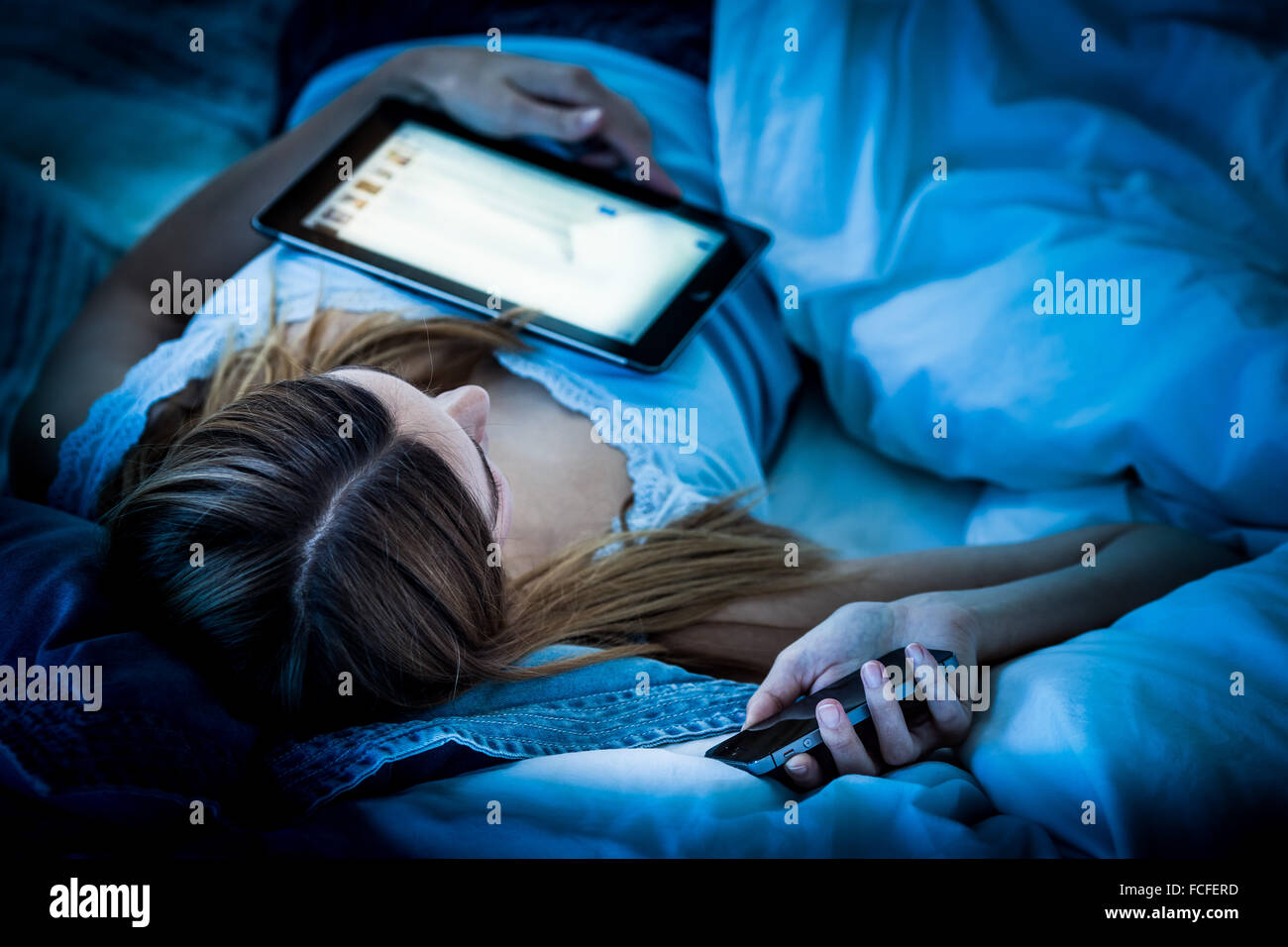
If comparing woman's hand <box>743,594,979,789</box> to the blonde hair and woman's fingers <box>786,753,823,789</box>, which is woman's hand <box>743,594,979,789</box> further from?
the blonde hair

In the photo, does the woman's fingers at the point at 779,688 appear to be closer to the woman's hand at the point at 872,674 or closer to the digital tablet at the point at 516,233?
the woman's hand at the point at 872,674

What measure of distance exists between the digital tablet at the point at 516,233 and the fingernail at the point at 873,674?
0.26 metres

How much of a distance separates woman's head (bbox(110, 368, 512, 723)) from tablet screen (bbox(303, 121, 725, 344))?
17 centimetres

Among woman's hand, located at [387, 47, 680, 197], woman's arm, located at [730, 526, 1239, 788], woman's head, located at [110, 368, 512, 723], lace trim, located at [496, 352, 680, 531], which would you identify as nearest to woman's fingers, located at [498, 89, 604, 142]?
woman's hand, located at [387, 47, 680, 197]

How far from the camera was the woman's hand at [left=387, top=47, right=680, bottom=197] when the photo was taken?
78 centimetres

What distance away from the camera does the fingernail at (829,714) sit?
1.58 ft

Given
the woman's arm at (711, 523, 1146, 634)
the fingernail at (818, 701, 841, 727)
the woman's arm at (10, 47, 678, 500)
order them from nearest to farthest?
1. the fingernail at (818, 701, 841, 727)
2. the woman's arm at (711, 523, 1146, 634)
3. the woman's arm at (10, 47, 678, 500)

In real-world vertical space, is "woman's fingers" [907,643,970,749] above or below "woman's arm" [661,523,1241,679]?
below

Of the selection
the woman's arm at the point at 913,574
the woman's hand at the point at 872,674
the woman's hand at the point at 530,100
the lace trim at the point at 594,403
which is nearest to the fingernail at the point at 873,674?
the woman's hand at the point at 872,674

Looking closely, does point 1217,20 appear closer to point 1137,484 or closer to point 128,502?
point 1137,484

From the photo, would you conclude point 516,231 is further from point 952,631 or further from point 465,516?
point 952,631

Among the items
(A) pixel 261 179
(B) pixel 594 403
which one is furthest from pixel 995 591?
(A) pixel 261 179
